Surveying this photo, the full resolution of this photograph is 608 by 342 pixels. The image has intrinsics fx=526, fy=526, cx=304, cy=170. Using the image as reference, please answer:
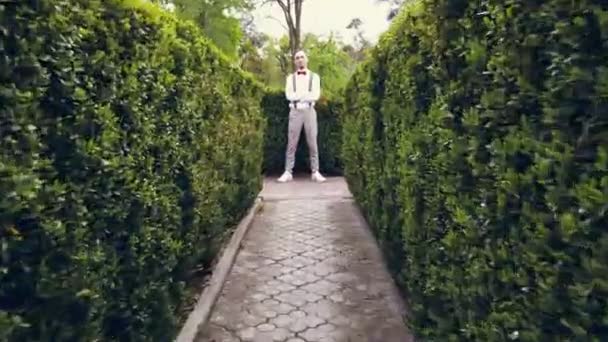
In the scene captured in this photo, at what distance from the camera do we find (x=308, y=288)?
4262 mm

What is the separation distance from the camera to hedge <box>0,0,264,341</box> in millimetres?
1480

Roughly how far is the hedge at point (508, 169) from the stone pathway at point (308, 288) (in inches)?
31.3

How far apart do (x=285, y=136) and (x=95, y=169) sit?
933cm

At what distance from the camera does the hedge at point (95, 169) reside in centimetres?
148

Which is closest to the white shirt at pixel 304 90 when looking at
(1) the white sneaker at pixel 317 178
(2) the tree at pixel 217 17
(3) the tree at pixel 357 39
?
(1) the white sneaker at pixel 317 178

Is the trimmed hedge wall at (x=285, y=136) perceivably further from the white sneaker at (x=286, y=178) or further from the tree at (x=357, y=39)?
the tree at (x=357, y=39)

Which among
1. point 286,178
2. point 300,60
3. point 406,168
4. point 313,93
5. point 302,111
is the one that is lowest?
point 286,178

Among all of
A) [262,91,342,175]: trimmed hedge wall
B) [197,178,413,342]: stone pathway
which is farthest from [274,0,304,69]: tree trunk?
[197,178,413,342]: stone pathway

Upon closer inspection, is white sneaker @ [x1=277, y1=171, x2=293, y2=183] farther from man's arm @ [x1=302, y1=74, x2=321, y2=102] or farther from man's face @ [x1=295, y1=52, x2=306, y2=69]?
man's face @ [x1=295, y1=52, x2=306, y2=69]

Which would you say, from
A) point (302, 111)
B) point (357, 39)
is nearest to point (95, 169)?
point (302, 111)

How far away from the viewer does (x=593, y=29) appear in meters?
1.16

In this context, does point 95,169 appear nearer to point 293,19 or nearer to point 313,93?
point 313,93

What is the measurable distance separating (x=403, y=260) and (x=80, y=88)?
2.53m

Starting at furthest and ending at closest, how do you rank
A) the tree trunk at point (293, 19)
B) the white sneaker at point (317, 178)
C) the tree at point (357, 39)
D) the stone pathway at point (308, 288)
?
the tree at point (357, 39), the tree trunk at point (293, 19), the white sneaker at point (317, 178), the stone pathway at point (308, 288)
